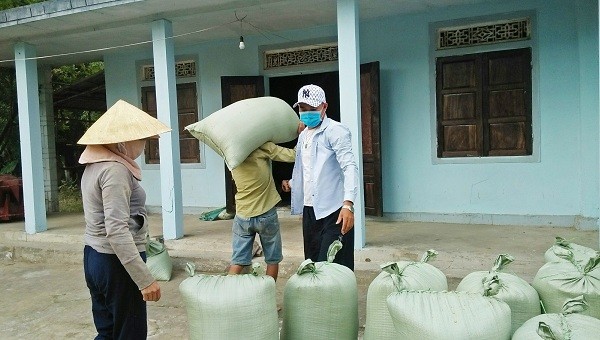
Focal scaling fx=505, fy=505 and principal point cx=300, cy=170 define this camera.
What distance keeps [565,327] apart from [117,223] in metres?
1.72

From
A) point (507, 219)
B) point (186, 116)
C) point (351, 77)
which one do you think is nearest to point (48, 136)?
point (186, 116)

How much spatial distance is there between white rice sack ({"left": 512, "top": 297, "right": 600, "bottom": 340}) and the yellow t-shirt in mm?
2071

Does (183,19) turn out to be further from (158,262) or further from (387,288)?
(387,288)

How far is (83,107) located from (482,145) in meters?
7.75

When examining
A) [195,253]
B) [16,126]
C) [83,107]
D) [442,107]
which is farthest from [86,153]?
[83,107]

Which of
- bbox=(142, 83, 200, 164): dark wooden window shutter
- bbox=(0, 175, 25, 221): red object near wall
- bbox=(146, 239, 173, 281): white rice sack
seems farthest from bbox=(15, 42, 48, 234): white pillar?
bbox=(146, 239, 173, 281): white rice sack

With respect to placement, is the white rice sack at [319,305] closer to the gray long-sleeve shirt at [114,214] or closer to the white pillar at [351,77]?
the gray long-sleeve shirt at [114,214]

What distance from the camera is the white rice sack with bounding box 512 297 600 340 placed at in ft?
5.31

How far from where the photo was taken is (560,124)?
17.6 ft

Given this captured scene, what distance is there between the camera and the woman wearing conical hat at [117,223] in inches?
83.9

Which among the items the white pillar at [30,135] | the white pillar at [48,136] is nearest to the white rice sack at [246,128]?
the white pillar at [30,135]

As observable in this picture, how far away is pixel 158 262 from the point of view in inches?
193

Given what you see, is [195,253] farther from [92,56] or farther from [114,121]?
[92,56]

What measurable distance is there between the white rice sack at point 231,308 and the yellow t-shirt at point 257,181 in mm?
1373
